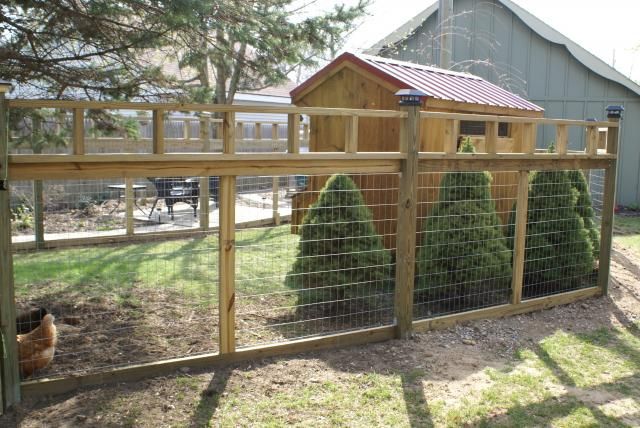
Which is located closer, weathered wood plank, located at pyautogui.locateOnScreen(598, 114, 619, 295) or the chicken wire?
the chicken wire

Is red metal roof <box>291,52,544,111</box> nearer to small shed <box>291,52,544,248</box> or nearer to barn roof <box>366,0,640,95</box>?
small shed <box>291,52,544,248</box>

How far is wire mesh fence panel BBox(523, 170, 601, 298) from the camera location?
21.6 feet

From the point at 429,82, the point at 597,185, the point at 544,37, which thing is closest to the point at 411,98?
the point at 429,82

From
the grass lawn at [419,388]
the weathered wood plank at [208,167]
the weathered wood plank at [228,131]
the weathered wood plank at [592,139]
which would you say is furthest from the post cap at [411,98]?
the weathered wood plank at [592,139]

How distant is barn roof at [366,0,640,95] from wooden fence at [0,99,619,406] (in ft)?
29.0

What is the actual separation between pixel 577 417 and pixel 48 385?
3380 millimetres

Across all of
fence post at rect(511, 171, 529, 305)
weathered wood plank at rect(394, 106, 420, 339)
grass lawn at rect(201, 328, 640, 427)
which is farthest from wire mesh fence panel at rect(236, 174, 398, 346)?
fence post at rect(511, 171, 529, 305)

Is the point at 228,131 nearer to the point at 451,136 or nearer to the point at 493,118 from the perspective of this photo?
the point at 451,136

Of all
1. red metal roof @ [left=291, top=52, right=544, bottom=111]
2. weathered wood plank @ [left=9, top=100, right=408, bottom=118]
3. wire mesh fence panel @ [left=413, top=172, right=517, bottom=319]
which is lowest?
wire mesh fence panel @ [left=413, top=172, right=517, bottom=319]

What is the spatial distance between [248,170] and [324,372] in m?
1.56

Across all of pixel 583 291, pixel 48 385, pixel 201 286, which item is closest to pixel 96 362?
pixel 48 385

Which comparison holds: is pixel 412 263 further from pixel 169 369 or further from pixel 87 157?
pixel 87 157

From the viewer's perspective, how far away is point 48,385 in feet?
12.4

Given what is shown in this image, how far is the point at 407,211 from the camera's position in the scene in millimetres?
5016
